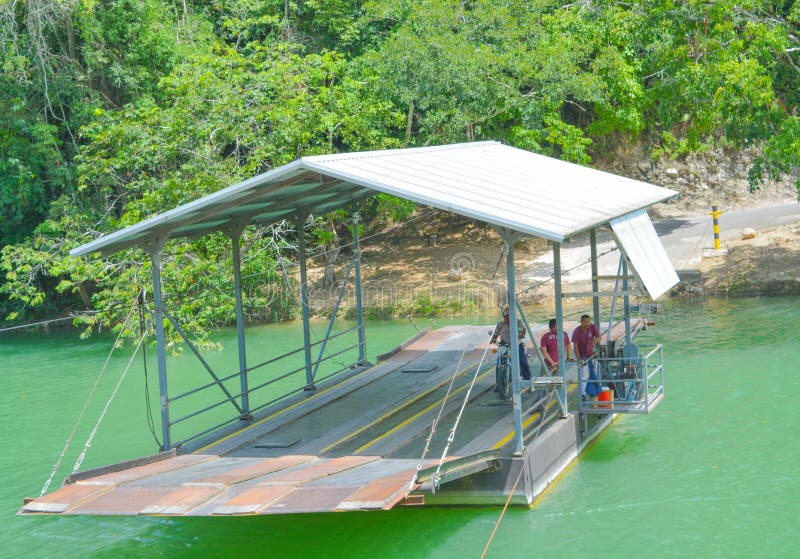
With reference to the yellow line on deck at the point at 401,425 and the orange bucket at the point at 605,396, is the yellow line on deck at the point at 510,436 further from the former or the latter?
the yellow line on deck at the point at 401,425

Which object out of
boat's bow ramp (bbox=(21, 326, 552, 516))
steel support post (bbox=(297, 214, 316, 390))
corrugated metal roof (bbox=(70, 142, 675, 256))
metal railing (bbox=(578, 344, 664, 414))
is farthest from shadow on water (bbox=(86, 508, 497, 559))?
steel support post (bbox=(297, 214, 316, 390))

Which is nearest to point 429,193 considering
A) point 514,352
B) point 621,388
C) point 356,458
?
point 514,352

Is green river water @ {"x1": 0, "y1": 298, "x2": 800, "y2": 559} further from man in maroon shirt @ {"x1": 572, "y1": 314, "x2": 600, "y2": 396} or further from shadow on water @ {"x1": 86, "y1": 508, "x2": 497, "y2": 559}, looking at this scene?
man in maroon shirt @ {"x1": 572, "y1": 314, "x2": 600, "y2": 396}

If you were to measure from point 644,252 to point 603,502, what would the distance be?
3850 mm

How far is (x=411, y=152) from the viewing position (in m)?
14.6

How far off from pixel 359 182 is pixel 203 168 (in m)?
14.3

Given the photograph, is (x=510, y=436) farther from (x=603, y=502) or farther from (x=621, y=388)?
(x=621, y=388)

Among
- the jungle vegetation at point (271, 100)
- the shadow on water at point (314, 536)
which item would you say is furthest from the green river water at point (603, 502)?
the jungle vegetation at point (271, 100)

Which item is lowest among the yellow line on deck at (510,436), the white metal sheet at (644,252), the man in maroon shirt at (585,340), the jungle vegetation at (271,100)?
the yellow line on deck at (510,436)

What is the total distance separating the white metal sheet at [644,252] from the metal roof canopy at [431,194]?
0.08 metres

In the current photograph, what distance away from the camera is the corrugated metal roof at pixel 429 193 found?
11.0 m

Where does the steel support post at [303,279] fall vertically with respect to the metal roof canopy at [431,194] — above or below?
below

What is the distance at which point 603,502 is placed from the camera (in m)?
11.9

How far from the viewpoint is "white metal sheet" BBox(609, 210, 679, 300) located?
41.2 feet
